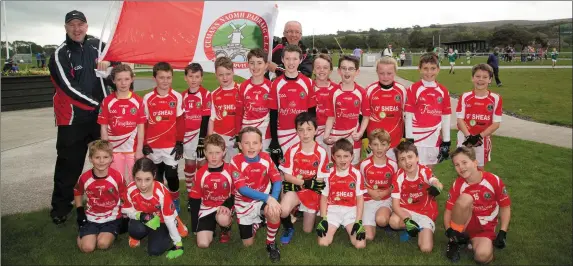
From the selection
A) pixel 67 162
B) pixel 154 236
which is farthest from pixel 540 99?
pixel 67 162

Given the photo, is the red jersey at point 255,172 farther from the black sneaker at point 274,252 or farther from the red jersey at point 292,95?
the red jersey at point 292,95

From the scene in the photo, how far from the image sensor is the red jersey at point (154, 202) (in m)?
4.95

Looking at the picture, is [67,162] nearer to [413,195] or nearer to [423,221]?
[413,195]

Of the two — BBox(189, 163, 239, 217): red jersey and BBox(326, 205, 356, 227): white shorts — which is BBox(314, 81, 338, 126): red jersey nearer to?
BBox(326, 205, 356, 227): white shorts

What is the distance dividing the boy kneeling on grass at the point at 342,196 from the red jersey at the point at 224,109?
1.66 meters

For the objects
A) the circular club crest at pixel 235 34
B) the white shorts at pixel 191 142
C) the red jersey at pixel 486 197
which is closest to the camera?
the red jersey at pixel 486 197

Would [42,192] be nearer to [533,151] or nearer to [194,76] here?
[194,76]

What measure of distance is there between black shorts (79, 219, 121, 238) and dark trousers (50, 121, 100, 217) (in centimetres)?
97

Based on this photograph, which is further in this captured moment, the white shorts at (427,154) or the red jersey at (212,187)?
the white shorts at (427,154)

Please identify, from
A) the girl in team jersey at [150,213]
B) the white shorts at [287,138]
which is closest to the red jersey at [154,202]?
the girl in team jersey at [150,213]

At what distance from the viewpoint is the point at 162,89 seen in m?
5.95

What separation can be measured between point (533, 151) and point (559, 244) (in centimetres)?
483

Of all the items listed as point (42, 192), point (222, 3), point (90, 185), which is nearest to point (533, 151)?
point (222, 3)

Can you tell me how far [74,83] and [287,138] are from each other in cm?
309
